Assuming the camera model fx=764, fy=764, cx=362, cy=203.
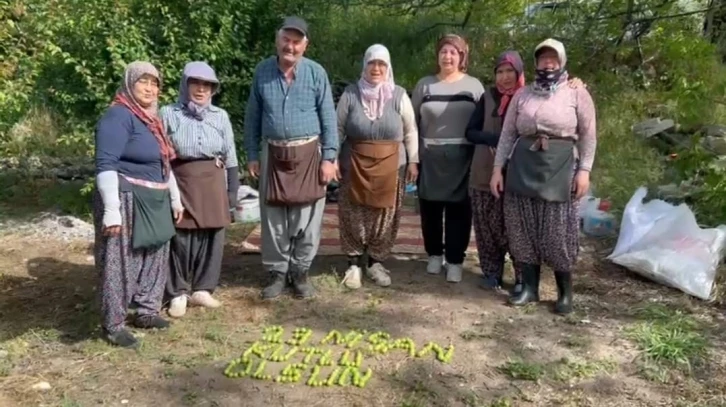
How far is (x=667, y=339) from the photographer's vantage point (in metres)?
3.70

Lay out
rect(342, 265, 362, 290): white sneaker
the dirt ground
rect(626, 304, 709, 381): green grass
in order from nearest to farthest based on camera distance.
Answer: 1. the dirt ground
2. rect(626, 304, 709, 381): green grass
3. rect(342, 265, 362, 290): white sneaker

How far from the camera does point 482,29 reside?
23.0ft

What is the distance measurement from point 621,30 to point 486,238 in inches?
122

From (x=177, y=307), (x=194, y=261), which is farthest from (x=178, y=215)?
(x=177, y=307)

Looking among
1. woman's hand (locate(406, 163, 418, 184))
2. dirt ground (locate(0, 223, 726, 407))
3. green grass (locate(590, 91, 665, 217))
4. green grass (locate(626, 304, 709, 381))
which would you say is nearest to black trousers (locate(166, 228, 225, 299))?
dirt ground (locate(0, 223, 726, 407))

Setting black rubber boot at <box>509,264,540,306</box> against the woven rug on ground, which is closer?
black rubber boot at <box>509,264,540,306</box>

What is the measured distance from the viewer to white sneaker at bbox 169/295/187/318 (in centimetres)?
407

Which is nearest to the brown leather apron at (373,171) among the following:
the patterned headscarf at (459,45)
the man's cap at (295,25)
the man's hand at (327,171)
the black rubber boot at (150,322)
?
the man's hand at (327,171)

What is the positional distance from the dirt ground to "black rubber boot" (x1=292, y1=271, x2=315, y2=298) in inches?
3.1

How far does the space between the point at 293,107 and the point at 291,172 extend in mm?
349

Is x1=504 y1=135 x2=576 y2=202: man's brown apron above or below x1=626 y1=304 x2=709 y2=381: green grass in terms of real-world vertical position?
above

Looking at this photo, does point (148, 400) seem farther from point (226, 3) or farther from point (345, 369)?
point (226, 3)

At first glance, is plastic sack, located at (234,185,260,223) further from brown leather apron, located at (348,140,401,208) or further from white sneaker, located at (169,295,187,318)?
white sneaker, located at (169,295,187,318)

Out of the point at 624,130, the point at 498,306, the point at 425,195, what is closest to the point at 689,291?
the point at 498,306
